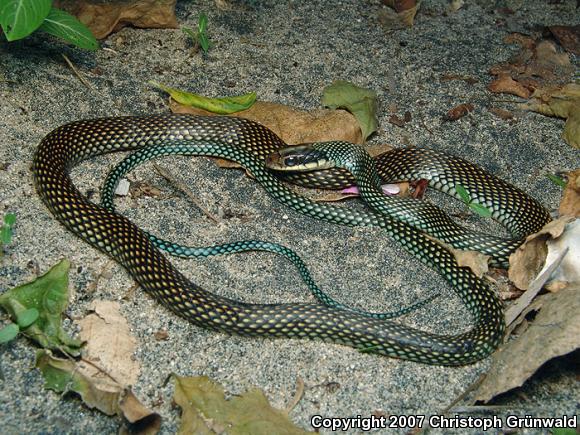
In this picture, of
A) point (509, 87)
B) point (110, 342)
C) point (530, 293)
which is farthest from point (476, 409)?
point (509, 87)

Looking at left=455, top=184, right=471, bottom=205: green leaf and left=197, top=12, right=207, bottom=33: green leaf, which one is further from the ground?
left=197, top=12, right=207, bottom=33: green leaf

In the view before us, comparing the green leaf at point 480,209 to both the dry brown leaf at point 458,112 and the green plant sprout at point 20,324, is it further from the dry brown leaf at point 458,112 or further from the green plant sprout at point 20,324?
the green plant sprout at point 20,324

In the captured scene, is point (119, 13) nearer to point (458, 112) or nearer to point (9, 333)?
point (458, 112)

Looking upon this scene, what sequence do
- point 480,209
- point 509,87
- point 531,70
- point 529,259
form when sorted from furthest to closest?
point 531,70, point 509,87, point 480,209, point 529,259

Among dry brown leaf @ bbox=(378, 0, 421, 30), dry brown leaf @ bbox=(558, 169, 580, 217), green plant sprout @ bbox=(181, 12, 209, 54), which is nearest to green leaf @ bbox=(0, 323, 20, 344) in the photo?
green plant sprout @ bbox=(181, 12, 209, 54)

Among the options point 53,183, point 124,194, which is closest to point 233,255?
point 124,194

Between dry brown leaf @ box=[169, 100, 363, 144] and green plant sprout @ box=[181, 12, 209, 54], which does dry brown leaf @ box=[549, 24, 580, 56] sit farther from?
green plant sprout @ box=[181, 12, 209, 54]
